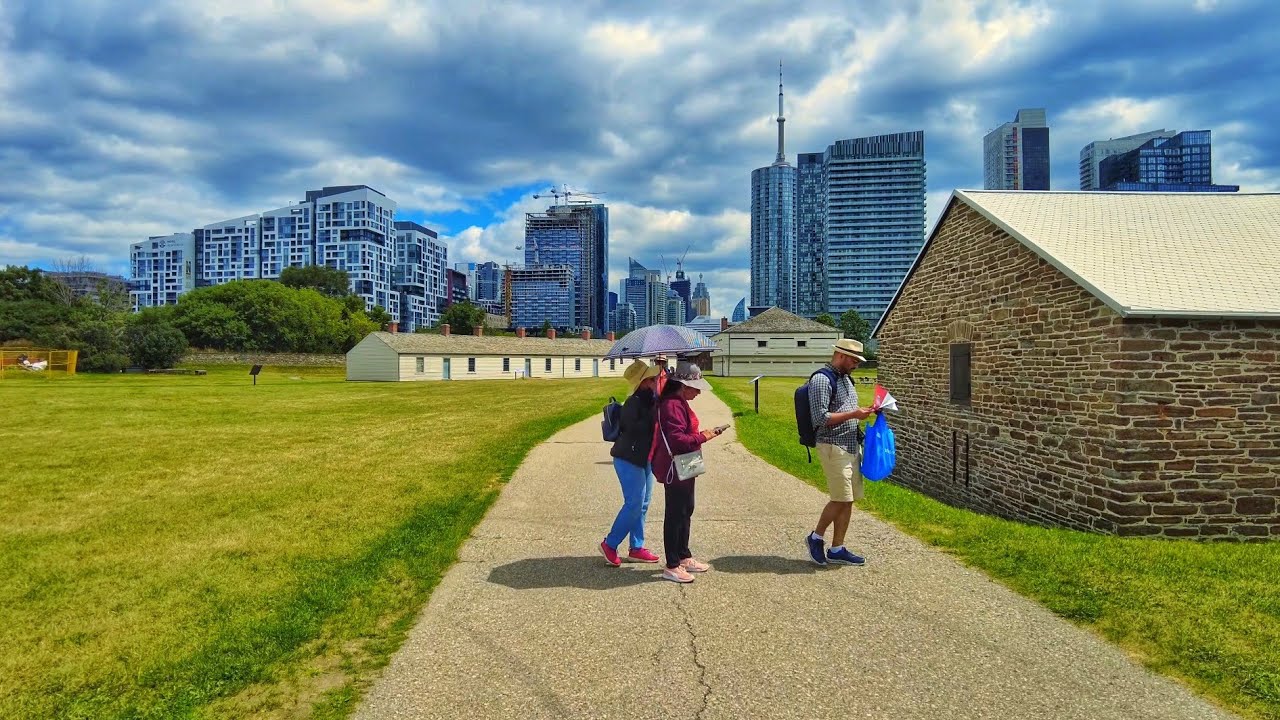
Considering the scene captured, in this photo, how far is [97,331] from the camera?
182 feet

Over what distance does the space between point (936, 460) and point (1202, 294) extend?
5.90 m

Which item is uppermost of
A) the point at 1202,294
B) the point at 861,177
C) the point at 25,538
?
the point at 861,177

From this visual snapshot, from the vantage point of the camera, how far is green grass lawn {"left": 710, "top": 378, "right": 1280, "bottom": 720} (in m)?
4.20

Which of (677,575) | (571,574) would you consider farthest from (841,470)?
(571,574)

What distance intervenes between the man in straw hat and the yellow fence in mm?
61920

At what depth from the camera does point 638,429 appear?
5.98 metres

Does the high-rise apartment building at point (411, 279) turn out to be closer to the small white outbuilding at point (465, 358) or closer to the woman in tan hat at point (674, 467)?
the small white outbuilding at point (465, 358)

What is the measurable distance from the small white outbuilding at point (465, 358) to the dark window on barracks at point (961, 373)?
35545mm

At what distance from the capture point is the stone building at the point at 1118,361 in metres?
8.31

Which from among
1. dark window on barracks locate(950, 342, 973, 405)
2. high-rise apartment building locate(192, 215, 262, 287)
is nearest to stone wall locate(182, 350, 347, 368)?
dark window on barracks locate(950, 342, 973, 405)

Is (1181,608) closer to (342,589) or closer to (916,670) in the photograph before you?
(916,670)

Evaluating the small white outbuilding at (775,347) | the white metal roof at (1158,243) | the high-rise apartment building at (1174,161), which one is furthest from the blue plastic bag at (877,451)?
the high-rise apartment building at (1174,161)

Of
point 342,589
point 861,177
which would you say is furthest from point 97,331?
point 861,177

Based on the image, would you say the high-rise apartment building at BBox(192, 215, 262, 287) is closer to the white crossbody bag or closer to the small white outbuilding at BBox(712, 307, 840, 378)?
the small white outbuilding at BBox(712, 307, 840, 378)
